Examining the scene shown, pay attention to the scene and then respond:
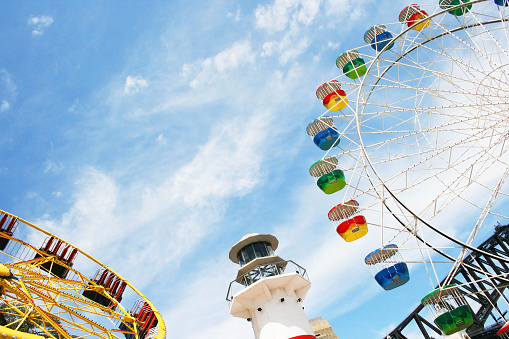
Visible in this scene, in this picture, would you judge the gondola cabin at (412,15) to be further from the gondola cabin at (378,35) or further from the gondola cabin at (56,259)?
the gondola cabin at (56,259)

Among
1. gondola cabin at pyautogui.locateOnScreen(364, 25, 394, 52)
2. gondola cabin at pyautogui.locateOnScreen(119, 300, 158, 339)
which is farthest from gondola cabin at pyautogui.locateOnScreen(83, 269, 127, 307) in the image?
gondola cabin at pyautogui.locateOnScreen(364, 25, 394, 52)

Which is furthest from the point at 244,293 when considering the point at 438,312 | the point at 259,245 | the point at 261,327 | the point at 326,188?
the point at 438,312

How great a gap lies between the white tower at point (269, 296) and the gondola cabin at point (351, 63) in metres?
13.1

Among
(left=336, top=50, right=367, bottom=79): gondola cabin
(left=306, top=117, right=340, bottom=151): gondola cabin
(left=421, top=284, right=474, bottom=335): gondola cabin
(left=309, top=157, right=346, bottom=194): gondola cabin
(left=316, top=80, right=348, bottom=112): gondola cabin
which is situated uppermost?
(left=336, top=50, right=367, bottom=79): gondola cabin

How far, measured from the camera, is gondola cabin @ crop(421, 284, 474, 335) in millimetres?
17016

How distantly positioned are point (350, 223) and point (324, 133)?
252 inches

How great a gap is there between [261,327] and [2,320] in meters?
13.0

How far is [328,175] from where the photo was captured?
22.9 metres

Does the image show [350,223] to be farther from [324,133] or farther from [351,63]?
[351,63]

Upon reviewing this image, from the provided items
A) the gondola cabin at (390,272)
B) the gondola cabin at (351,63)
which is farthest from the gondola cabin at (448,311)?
the gondola cabin at (351,63)

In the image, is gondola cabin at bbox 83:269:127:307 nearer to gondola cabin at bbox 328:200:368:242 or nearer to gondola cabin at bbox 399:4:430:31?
gondola cabin at bbox 328:200:368:242

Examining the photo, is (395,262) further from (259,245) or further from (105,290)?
(105,290)

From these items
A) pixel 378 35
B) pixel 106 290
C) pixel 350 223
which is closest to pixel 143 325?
pixel 106 290

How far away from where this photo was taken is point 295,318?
20.3 metres
